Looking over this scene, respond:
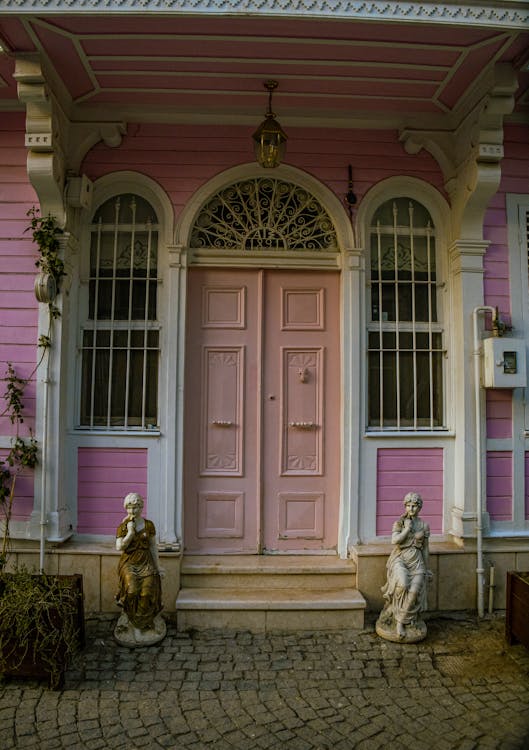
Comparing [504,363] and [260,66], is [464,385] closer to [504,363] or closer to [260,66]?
[504,363]

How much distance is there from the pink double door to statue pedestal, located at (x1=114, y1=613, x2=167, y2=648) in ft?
2.63

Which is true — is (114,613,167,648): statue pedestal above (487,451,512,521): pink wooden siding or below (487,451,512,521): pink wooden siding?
below

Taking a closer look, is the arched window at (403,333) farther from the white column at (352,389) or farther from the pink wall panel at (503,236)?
the pink wall panel at (503,236)

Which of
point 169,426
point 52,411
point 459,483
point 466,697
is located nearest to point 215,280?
point 169,426

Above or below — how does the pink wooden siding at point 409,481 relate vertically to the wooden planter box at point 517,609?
above

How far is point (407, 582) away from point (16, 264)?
3868mm

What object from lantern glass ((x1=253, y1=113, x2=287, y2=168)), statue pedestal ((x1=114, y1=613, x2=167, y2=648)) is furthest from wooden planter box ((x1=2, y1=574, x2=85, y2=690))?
lantern glass ((x1=253, y1=113, x2=287, y2=168))

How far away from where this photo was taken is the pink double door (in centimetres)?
454

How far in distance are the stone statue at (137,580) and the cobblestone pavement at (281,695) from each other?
0.10 metres

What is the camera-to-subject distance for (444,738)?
282 cm

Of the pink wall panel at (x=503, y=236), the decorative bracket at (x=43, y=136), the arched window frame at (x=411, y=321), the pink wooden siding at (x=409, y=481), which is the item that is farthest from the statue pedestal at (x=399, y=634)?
the decorative bracket at (x=43, y=136)

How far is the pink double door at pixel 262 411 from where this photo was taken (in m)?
4.54

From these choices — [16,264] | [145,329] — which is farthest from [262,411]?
[16,264]

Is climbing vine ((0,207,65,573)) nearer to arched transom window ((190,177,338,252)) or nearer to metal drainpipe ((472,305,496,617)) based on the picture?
arched transom window ((190,177,338,252))
